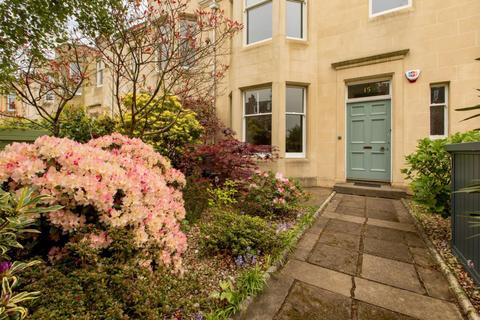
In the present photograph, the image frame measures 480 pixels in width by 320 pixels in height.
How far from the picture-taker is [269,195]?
4289mm

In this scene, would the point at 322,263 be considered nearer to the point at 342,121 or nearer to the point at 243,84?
the point at 342,121

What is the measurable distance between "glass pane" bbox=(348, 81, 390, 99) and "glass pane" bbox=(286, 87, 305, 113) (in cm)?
133

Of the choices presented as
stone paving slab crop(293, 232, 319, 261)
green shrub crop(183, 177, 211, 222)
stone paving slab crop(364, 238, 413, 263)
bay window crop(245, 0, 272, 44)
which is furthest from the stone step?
bay window crop(245, 0, 272, 44)

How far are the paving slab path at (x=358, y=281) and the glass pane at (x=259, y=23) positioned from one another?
6185 millimetres

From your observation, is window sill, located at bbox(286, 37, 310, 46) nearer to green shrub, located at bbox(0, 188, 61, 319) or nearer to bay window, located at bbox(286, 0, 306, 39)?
bay window, located at bbox(286, 0, 306, 39)

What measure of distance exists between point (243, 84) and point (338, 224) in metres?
5.27

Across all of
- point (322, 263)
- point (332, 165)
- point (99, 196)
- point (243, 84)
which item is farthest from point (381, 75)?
point (99, 196)

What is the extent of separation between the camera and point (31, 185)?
1.57 m

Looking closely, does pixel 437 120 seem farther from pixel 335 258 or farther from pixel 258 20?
pixel 258 20

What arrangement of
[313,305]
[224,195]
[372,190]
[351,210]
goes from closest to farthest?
[313,305] < [224,195] < [351,210] < [372,190]

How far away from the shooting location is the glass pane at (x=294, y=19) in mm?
7395

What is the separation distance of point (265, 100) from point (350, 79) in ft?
7.95

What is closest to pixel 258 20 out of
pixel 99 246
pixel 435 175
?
pixel 435 175

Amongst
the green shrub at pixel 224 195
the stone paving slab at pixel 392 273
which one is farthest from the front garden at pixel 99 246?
the green shrub at pixel 224 195
